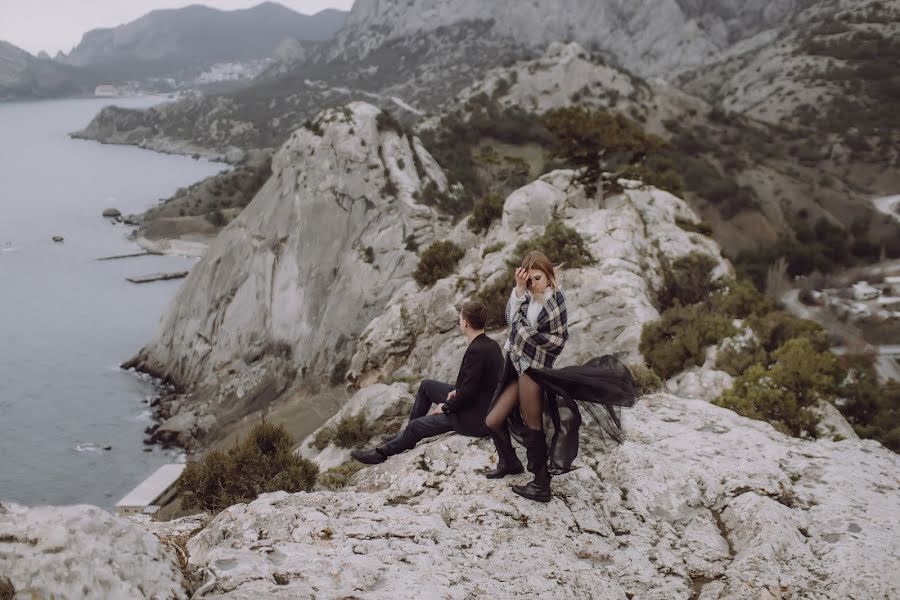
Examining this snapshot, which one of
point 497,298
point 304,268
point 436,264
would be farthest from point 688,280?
point 304,268

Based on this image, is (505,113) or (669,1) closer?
(505,113)

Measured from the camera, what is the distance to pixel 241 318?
4006cm

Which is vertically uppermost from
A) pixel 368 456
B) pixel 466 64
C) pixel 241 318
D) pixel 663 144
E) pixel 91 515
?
pixel 466 64

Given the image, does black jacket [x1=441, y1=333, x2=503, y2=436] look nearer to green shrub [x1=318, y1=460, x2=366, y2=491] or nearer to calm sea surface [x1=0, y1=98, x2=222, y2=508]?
green shrub [x1=318, y1=460, x2=366, y2=491]

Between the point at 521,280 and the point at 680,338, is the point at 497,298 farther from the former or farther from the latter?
the point at 521,280

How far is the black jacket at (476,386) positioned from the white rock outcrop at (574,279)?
7147 millimetres

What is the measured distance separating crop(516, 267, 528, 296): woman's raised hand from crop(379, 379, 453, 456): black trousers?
204 centimetres

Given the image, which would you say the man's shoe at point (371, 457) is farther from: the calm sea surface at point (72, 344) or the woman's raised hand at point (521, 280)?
the calm sea surface at point (72, 344)

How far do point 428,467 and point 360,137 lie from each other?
118 ft

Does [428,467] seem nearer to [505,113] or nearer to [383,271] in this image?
[383,271]

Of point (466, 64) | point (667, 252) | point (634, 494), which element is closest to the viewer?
point (634, 494)

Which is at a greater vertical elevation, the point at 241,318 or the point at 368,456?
the point at 368,456

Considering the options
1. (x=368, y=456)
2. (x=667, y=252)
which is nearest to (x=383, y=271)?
(x=667, y=252)

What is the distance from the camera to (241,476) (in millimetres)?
8445
